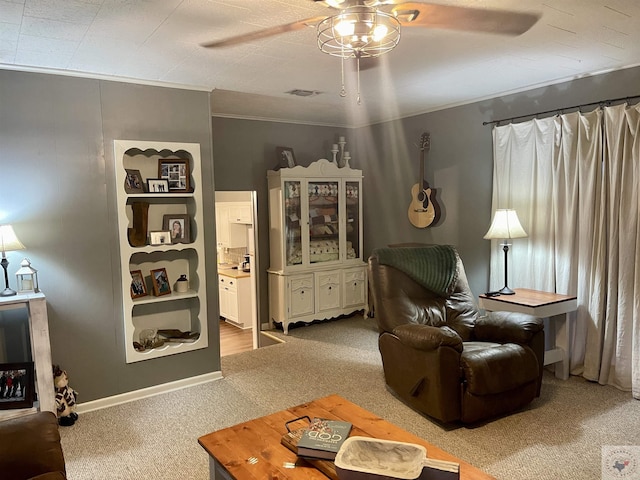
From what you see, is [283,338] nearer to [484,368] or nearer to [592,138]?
[484,368]

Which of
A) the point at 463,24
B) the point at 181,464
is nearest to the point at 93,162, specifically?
the point at 181,464

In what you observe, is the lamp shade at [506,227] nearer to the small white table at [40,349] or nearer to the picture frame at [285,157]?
the picture frame at [285,157]

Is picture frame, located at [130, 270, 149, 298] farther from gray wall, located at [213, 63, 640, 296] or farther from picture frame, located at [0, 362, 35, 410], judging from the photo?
gray wall, located at [213, 63, 640, 296]

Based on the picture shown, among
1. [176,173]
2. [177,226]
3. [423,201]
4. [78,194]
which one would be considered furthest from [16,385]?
[423,201]

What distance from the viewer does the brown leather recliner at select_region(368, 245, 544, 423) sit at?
9.55ft

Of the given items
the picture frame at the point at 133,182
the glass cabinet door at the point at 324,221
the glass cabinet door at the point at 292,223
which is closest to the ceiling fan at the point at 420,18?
the picture frame at the point at 133,182

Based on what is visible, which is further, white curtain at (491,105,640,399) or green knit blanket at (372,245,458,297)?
Answer: green knit blanket at (372,245,458,297)

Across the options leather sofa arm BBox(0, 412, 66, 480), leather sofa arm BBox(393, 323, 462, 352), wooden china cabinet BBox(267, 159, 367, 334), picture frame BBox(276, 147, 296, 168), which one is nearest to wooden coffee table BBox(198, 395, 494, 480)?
leather sofa arm BBox(0, 412, 66, 480)

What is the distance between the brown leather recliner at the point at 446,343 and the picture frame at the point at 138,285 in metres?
1.81

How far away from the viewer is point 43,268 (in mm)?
3242

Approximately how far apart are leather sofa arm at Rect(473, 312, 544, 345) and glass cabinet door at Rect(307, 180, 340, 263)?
7.91 ft

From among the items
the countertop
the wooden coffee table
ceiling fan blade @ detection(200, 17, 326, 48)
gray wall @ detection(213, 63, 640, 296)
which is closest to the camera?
the wooden coffee table

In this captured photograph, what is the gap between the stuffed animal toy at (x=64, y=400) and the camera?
10.4 ft

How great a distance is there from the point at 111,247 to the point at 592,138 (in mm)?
3739
